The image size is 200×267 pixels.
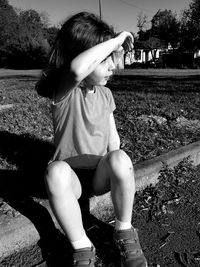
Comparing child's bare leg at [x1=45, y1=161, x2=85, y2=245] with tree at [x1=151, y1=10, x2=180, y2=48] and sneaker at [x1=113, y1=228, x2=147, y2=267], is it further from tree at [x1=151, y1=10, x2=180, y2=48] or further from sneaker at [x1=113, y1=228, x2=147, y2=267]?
tree at [x1=151, y1=10, x2=180, y2=48]

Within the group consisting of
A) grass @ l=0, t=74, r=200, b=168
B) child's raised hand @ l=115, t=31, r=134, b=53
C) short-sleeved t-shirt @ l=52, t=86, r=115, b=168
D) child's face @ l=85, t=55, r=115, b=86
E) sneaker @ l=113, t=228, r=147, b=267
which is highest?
child's raised hand @ l=115, t=31, r=134, b=53

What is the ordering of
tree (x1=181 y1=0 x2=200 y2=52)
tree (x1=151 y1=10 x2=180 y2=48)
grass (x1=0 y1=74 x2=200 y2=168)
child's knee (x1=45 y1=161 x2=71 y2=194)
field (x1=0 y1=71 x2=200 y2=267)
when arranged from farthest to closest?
tree (x1=151 y1=10 x2=180 y2=48) → tree (x1=181 y1=0 x2=200 y2=52) → grass (x1=0 y1=74 x2=200 y2=168) → field (x1=0 y1=71 x2=200 y2=267) → child's knee (x1=45 y1=161 x2=71 y2=194)

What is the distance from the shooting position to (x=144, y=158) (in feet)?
9.84

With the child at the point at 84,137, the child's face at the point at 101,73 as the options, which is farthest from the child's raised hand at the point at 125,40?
the child's face at the point at 101,73

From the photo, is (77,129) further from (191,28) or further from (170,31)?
(170,31)

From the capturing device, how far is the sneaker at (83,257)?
1735 mm

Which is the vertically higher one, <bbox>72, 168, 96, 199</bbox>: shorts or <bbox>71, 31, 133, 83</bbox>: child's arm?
<bbox>71, 31, 133, 83</bbox>: child's arm

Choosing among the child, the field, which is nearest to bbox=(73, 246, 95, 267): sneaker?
the child

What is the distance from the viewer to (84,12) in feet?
6.73

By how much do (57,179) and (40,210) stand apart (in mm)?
448

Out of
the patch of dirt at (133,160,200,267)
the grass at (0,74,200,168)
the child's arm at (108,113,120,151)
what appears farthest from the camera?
the grass at (0,74,200,168)

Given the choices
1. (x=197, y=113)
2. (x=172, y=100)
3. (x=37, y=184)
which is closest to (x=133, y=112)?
(x=197, y=113)

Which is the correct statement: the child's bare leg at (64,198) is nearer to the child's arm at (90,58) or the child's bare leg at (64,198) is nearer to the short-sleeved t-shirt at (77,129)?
the short-sleeved t-shirt at (77,129)

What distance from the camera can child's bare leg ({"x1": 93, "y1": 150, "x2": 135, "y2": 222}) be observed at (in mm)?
1813
